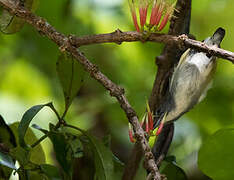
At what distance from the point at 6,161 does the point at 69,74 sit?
21 centimetres

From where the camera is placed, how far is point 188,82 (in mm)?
894

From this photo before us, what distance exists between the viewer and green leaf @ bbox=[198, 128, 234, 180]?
0.92 meters

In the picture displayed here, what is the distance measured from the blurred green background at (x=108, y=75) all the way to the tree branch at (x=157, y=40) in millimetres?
779

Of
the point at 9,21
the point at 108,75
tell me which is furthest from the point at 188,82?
the point at 108,75

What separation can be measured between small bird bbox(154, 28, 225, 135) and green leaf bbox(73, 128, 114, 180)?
0.34 ft

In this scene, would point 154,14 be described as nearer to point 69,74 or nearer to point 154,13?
point 154,13

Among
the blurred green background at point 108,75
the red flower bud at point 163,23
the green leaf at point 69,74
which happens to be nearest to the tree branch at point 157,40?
the red flower bud at point 163,23

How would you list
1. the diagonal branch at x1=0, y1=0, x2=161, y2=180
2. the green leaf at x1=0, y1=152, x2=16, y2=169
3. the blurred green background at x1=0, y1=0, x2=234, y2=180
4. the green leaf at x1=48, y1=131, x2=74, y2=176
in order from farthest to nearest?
the blurred green background at x1=0, y1=0, x2=234, y2=180, the green leaf at x1=48, y1=131, x2=74, y2=176, the green leaf at x1=0, y1=152, x2=16, y2=169, the diagonal branch at x1=0, y1=0, x2=161, y2=180

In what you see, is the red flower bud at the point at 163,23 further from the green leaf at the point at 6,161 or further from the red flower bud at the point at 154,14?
the green leaf at the point at 6,161

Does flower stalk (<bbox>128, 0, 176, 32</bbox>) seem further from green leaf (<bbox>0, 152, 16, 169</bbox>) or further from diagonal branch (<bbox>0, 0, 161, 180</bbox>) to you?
green leaf (<bbox>0, 152, 16, 169</bbox>)

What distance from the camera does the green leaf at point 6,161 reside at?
33.8 inches

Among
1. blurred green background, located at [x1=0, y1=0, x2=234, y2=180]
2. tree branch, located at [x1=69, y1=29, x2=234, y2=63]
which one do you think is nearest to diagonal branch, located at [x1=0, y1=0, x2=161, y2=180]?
tree branch, located at [x1=69, y1=29, x2=234, y2=63]

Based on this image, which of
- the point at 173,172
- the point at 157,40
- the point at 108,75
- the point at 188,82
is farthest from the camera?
the point at 108,75

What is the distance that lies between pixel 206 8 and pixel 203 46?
1112 mm
